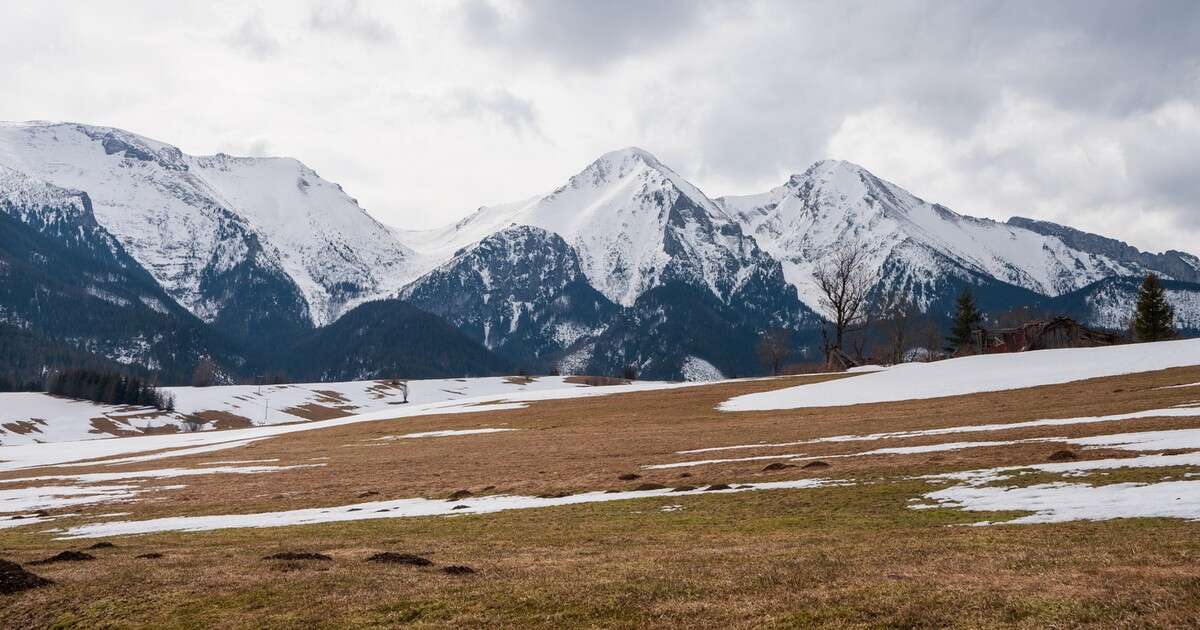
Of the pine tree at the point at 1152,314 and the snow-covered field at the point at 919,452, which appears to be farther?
the pine tree at the point at 1152,314

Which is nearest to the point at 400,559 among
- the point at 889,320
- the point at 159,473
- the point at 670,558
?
the point at 670,558

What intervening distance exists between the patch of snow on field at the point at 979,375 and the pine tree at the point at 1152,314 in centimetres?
4678

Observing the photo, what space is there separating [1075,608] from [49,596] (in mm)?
17990

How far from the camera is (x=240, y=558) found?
2039cm

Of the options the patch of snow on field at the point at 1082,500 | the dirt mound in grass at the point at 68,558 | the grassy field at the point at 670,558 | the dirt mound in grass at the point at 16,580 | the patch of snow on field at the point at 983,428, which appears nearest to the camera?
the grassy field at the point at 670,558

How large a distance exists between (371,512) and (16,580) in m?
16.1

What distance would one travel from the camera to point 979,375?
72125 mm

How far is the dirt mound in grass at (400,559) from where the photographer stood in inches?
725

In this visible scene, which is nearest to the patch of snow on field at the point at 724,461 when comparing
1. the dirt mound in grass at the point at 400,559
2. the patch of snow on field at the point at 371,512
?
the patch of snow on field at the point at 371,512

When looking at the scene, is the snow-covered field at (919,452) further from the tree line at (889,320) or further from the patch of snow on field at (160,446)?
the tree line at (889,320)

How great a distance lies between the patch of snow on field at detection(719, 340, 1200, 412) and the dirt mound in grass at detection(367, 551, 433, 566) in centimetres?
5302

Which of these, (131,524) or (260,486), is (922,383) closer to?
(260,486)

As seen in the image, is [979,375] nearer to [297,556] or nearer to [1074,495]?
[1074,495]

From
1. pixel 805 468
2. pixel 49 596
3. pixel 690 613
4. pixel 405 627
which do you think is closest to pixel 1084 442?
pixel 805 468
